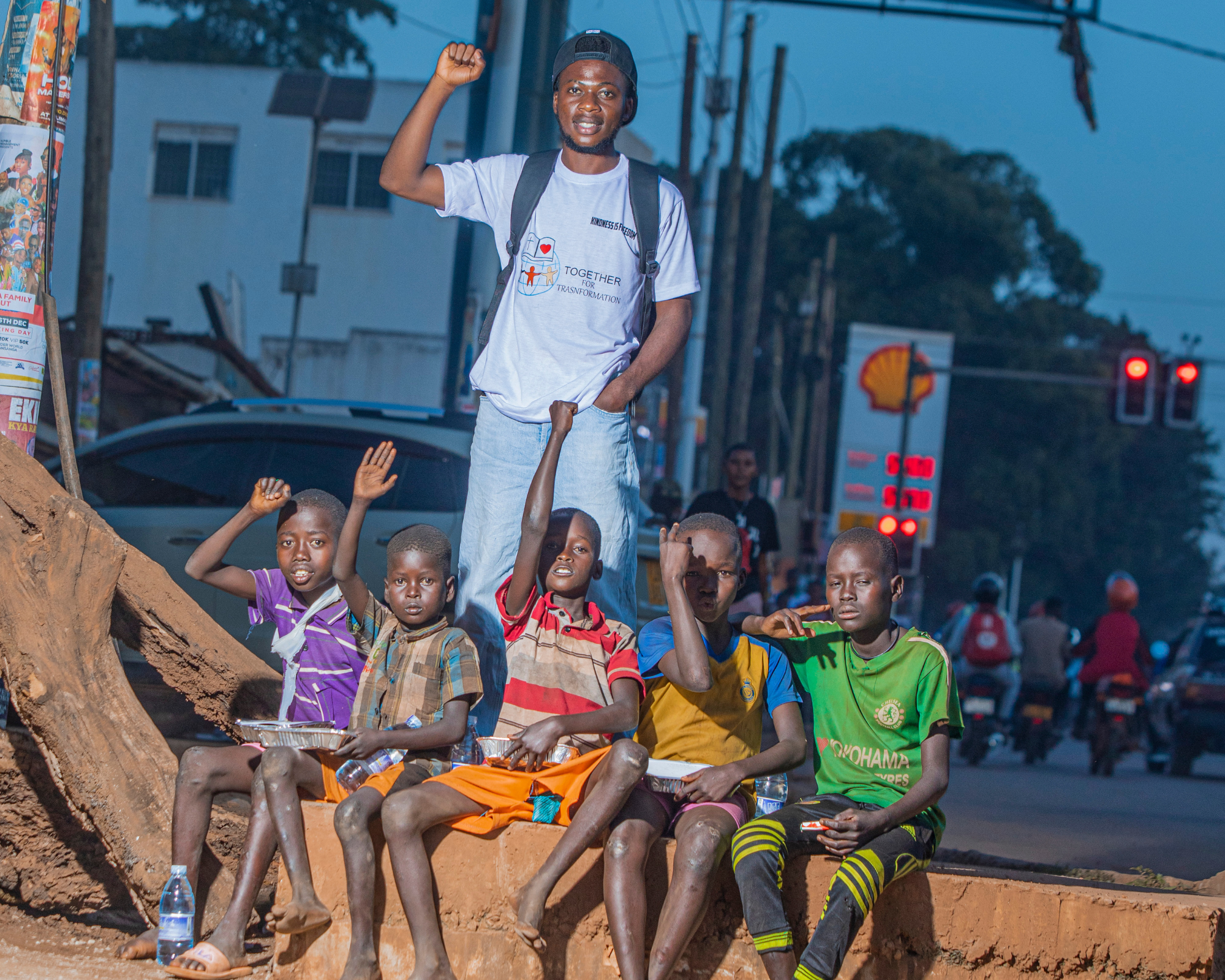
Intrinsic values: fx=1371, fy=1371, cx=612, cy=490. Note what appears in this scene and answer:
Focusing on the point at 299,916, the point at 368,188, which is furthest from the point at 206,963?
the point at 368,188

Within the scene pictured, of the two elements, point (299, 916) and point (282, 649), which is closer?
point (299, 916)

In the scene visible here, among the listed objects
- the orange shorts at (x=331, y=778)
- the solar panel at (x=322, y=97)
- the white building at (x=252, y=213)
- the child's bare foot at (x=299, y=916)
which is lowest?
the child's bare foot at (x=299, y=916)

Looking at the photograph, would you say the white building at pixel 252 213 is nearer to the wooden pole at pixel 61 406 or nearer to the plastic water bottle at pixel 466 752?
the wooden pole at pixel 61 406

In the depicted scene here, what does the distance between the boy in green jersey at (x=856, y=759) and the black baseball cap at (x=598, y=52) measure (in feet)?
5.36

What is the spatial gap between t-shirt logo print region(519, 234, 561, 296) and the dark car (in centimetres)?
1104

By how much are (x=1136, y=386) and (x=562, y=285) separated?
16365mm

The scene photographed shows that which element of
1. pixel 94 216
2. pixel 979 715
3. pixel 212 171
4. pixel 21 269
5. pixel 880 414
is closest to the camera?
pixel 21 269

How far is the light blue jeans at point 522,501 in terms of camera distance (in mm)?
4254

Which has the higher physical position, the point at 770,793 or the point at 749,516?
the point at 749,516

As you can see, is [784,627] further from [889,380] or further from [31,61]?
[889,380]

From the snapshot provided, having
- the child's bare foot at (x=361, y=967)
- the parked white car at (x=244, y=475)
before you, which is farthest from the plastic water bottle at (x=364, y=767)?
the parked white car at (x=244, y=475)

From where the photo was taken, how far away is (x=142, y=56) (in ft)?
120

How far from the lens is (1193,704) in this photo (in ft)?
43.8

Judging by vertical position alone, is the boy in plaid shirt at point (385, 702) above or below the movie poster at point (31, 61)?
below
